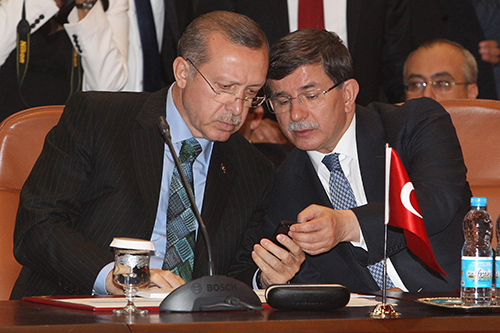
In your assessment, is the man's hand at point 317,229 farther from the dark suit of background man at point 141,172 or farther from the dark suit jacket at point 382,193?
the dark suit of background man at point 141,172

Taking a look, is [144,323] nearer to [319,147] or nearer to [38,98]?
A: [319,147]

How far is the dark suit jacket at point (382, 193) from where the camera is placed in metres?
2.25

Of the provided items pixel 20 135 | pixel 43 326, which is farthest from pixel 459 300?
pixel 20 135

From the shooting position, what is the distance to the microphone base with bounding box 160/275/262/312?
1409 millimetres

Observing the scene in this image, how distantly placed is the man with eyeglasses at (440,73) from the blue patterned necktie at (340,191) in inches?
59.1

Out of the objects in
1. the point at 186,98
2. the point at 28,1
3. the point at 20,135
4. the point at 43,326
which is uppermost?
the point at 28,1

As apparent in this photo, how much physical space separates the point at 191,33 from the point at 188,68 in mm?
135

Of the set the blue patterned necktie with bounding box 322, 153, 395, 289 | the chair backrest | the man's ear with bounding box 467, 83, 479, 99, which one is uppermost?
the man's ear with bounding box 467, 83, 479, 99

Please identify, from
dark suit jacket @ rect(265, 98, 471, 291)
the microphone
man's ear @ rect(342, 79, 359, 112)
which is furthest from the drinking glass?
man's ear @ rect(342, 79, 359, 112)

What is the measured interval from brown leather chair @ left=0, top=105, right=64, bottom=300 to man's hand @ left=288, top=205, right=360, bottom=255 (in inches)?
44.9

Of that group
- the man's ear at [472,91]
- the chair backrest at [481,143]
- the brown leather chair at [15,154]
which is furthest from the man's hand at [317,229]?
the man's ear at [472,91]

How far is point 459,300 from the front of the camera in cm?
162

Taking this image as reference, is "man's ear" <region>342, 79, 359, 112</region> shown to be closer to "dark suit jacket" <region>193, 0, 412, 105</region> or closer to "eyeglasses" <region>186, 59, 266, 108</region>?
"eyeglasses" <region>186, 59, 266, 108</region>

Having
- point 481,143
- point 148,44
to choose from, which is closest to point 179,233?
point 481,143
